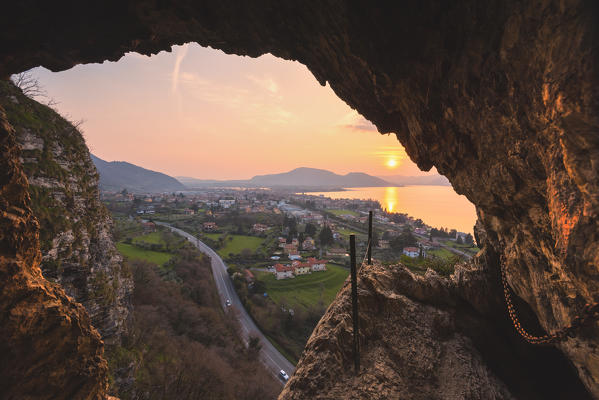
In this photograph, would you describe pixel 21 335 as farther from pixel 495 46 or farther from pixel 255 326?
pixel 255 326

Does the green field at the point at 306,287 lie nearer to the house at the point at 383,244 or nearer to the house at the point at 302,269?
the house at the point at 302,269

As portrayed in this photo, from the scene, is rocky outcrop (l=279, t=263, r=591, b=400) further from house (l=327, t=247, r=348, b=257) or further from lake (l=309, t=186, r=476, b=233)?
house (l=327, t=247, r=348, b=257)

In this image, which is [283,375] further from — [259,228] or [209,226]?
[209,226]

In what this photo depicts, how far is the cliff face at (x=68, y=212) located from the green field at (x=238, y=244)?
34.0m

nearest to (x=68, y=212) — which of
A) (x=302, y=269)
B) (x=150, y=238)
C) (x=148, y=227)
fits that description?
(x=302, y=269)

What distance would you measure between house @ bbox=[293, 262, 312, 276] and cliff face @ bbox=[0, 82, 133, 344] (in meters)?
24.9

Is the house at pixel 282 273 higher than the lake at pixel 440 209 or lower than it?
lower

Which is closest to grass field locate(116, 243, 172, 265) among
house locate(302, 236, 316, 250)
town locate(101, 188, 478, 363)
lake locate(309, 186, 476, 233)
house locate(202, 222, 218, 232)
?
town locate(101, 188, 478, 363)

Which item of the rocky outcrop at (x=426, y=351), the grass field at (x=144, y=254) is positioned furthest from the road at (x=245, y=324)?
the rocky outcrop at (x=426, y=351)

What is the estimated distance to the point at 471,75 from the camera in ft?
11.1

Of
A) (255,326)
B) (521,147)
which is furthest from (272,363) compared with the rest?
(521,147)

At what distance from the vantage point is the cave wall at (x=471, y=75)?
2137 mm

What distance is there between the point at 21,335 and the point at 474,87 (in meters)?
7.40

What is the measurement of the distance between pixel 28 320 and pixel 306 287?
31627 millimetres
